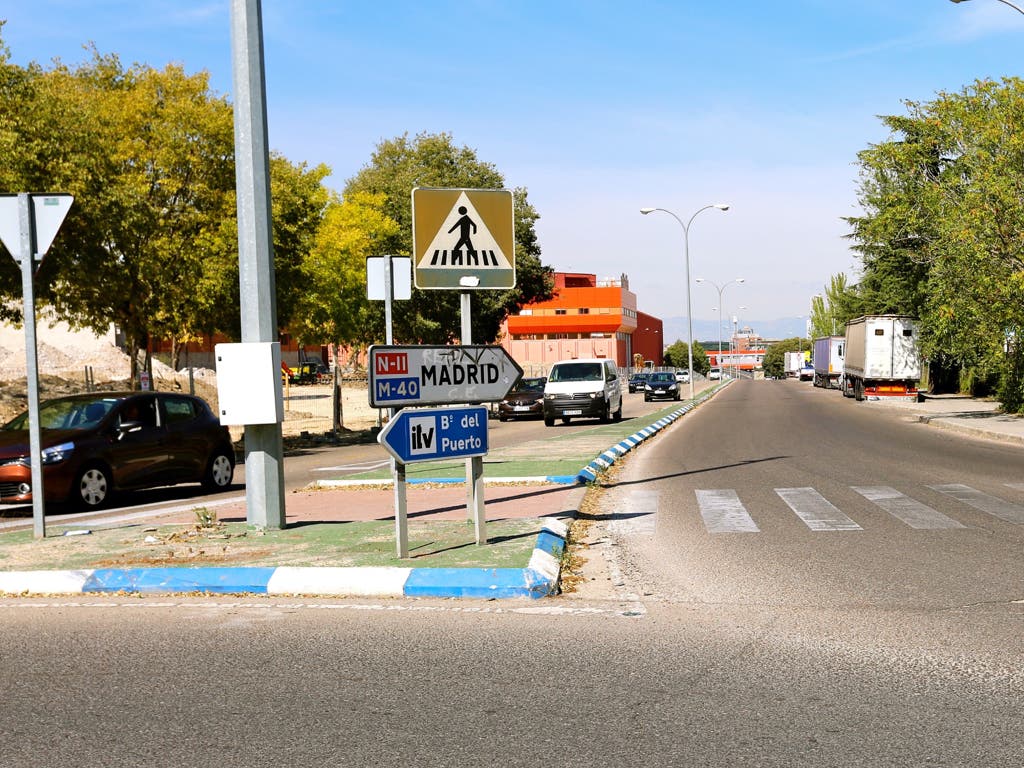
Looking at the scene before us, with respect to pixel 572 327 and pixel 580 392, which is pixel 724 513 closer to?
pixel 580 392

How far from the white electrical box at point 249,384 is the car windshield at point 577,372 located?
24769 millimetres

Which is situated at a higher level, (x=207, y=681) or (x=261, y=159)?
(x=261, y=159)

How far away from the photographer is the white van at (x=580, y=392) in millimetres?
32750

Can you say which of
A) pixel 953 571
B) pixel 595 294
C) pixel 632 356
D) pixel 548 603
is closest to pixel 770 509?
pixel 953 571

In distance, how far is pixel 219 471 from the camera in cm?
1586

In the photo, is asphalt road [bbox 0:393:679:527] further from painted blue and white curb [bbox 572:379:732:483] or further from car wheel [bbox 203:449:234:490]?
painted blue and white curb [bbox 572:379:732:483]

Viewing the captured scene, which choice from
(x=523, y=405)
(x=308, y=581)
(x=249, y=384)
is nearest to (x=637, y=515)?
(x=249, y=384)

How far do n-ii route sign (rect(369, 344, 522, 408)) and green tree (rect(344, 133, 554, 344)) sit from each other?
36229 mm

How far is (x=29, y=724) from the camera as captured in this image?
4.45 metres

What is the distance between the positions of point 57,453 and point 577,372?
2218 centimetres

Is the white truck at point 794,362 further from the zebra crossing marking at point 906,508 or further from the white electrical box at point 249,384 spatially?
the white electrical box at point 249,384

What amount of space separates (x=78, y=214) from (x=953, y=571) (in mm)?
18795

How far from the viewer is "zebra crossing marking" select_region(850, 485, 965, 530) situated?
9953 millimetres

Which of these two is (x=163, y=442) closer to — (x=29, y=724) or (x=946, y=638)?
(x=29, y=724)
